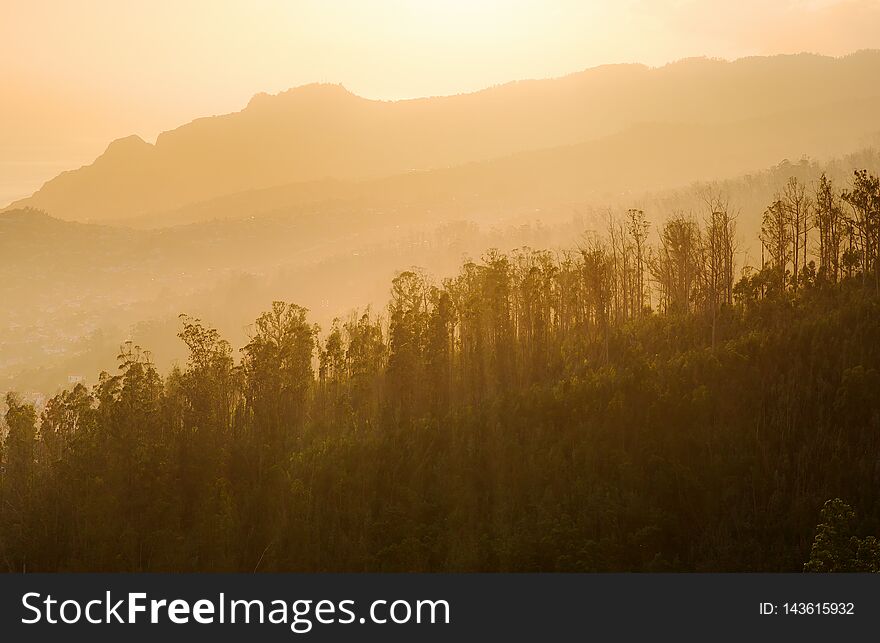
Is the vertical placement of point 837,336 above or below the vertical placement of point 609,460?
above

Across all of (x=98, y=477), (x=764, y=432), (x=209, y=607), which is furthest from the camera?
(x=98, y=477)

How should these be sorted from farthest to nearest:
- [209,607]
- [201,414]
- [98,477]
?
[201,414] < [98,477] < [209,607]

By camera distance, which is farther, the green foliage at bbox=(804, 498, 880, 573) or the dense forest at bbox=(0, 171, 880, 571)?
the dense forest at bbox=(0, 171, 880, 571)

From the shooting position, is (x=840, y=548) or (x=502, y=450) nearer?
(x=840, y=548)

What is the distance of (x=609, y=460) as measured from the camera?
2303 inches

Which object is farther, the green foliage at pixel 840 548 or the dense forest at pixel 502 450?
the dense forest at pixel 502 450

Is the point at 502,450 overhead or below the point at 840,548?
overhead

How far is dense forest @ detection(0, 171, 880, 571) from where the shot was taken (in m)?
53.3

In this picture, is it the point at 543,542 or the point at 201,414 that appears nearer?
the point at 543,542

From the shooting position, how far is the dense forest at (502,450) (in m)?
53.3

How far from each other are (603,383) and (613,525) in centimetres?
1362

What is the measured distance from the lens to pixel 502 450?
201ft

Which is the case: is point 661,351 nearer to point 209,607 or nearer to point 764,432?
point 764,432

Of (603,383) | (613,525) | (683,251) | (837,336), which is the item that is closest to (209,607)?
(613,525)
